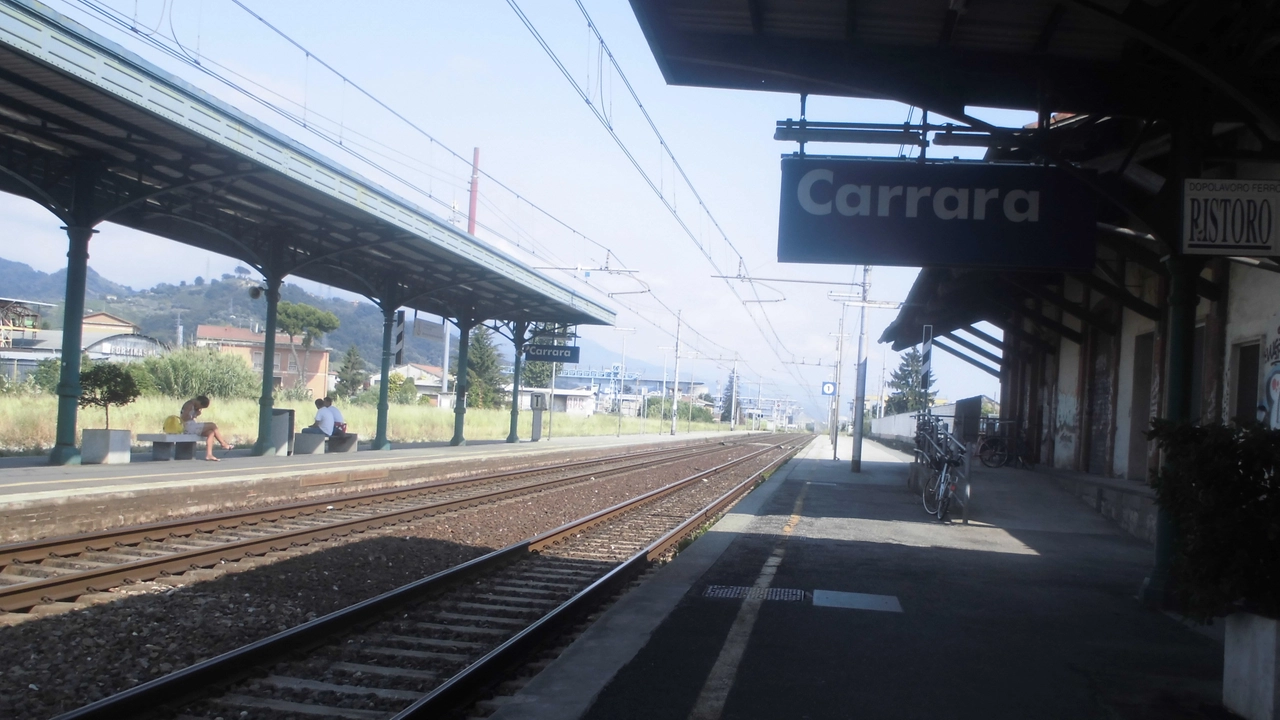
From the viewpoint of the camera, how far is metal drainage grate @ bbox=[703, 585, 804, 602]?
27.3ft

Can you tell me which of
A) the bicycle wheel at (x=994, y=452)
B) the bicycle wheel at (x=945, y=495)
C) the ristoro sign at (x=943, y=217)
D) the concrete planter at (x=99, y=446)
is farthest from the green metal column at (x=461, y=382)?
the ristoro sign at (x=943, y=217)

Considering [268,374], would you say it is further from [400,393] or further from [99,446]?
[400,393]

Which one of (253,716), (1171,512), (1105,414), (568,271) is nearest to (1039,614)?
(1171,512)

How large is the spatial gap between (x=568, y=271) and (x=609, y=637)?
3218cm

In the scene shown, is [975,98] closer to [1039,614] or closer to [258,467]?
[1039,614]

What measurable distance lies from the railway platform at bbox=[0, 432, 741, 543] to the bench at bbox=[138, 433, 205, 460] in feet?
2.05

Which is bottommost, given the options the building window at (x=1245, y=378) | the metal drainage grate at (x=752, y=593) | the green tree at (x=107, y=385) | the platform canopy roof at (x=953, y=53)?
the metal drainage grate at (x=752, y=593)

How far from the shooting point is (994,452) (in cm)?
2544

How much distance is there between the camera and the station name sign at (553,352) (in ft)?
113

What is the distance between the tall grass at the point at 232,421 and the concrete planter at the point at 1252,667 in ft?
71.6

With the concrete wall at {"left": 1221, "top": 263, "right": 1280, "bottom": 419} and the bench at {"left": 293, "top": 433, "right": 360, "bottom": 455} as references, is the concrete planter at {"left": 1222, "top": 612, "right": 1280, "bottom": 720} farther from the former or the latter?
the bench at {"left": 293, "top": 433, "right": 360, "bottom": 455}

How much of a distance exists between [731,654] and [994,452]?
68.4ft

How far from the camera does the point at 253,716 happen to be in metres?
5.17

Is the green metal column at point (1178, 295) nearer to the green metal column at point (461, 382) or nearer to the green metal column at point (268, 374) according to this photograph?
the green metal column at point (268, 374)
